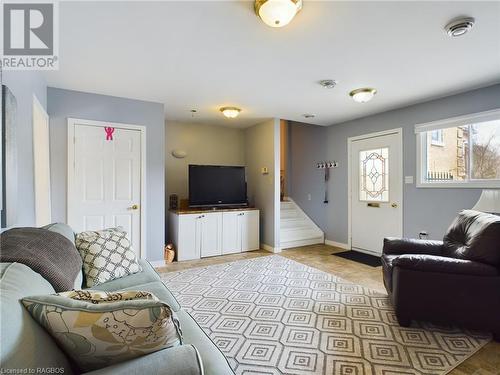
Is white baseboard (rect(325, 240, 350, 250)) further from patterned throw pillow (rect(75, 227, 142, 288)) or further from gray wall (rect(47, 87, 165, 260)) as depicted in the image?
patterned throw pillow (rect(75, 227, 142, 288))

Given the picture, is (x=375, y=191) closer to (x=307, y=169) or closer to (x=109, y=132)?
(x=307, y=169)

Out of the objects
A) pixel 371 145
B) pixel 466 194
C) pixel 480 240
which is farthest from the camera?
pixel 371 145

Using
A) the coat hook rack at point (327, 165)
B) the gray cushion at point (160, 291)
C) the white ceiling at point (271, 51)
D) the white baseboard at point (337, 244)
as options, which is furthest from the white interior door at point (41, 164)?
the white baseboard at point (337, 244)

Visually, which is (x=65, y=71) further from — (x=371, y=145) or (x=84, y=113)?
(x=371, y=145)

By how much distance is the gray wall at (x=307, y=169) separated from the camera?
541cm

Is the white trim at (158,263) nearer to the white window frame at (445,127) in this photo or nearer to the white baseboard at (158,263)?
the white baseboard at (158,263)

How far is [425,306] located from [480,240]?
667 millimetres

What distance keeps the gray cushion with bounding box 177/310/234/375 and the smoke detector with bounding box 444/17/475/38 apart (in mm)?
2565

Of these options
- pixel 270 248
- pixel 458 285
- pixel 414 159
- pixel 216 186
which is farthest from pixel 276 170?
pixel 458 285

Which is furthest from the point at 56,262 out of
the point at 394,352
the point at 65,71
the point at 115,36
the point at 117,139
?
the point at 117,139

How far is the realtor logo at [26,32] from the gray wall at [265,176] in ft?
10.9

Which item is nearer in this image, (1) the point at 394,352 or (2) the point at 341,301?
(1) the point at 394,352

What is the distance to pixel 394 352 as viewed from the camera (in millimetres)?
1847

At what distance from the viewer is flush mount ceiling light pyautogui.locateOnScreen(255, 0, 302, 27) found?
1.61 m
